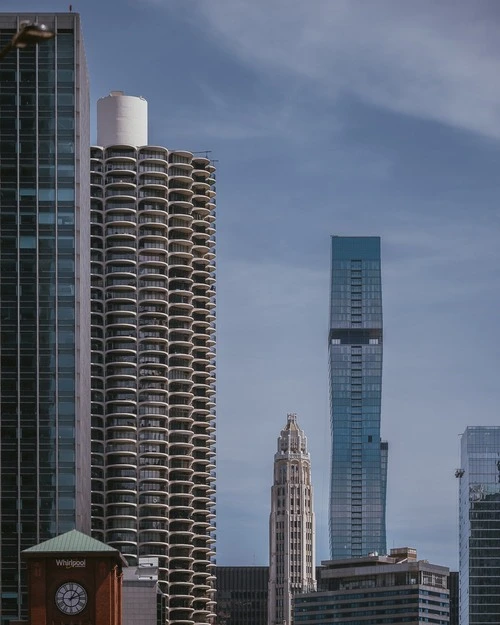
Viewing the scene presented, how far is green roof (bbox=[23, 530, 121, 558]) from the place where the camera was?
459 feet

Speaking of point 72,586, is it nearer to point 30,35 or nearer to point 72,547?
point 72,547

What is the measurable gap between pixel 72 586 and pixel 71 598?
2.98 feet

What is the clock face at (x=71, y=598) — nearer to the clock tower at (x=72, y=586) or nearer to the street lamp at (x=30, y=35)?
the clock tower at (x=72, y=586)

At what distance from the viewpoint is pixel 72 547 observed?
14138cm

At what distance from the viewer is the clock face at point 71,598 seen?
138500mm

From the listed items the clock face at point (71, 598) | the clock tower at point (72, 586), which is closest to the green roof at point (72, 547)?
the clock tower at point (72, 586)

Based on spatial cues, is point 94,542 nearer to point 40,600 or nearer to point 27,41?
point 40,600

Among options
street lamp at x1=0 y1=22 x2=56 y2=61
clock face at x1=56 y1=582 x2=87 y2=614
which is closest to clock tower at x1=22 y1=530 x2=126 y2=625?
clock face at x1=56 y1=582 x2=87 y2=614

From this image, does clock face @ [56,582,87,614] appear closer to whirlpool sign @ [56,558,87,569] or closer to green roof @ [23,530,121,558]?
whirlpool sign @ [56,558,87,569]

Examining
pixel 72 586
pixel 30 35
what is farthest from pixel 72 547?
pixel 30 35

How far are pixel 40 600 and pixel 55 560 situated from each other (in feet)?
10.6

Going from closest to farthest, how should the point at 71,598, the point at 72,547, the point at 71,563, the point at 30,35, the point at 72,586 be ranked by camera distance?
the point at 30,35
the point at 71,598
the point at 71,563
the point at 72,586
the point at 72,547

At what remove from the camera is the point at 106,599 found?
452 ft

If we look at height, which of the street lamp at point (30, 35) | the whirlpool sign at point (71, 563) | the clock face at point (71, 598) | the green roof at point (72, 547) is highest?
Result: the street lamp at point (30, 35)
